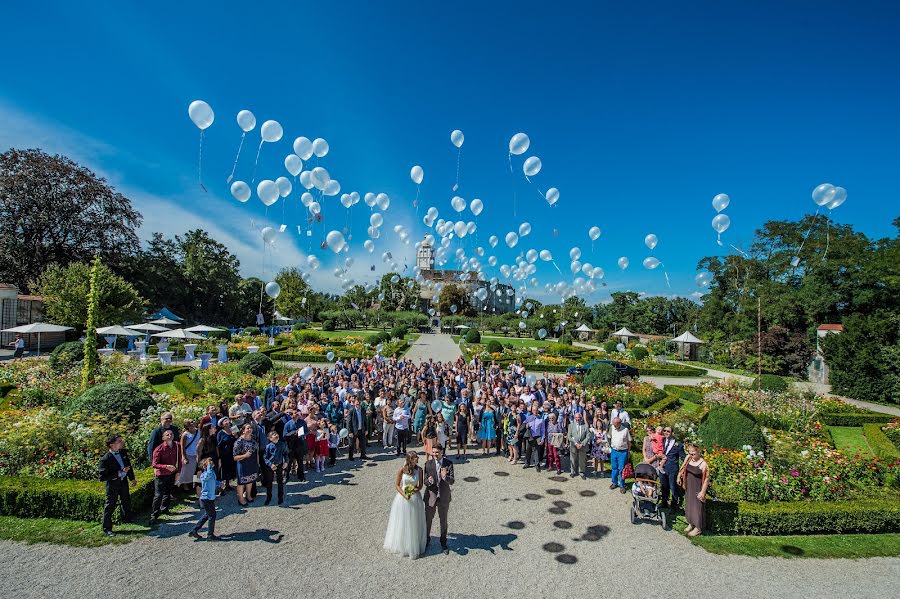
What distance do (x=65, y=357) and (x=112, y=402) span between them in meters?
12.3

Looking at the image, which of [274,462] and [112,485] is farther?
[274,462]

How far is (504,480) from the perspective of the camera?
9.17 metres

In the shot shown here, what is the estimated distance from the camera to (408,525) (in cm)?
588

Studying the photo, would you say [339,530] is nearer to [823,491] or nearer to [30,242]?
[823,491]

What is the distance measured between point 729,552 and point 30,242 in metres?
50.5

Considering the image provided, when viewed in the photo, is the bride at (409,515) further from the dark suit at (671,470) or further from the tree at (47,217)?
the tree at (47,217)

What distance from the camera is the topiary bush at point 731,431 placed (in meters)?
8.97

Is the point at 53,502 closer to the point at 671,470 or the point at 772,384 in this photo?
the point at 671,470

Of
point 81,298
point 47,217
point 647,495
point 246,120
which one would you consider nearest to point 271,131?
point 246,120

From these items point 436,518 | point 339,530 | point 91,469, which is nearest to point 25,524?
point 91,469

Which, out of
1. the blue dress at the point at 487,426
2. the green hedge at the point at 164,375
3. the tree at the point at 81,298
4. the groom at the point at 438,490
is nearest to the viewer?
the groom at the point at 438,490

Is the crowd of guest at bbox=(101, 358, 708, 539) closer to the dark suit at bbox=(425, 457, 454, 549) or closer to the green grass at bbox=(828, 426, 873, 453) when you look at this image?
the dark suit at bbox=(425, 457, 454, 549)

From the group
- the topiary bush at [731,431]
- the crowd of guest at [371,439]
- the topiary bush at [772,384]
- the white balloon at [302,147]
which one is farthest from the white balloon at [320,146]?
the topiary bush at [772,384]

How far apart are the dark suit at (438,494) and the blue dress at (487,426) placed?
4.58 metres
